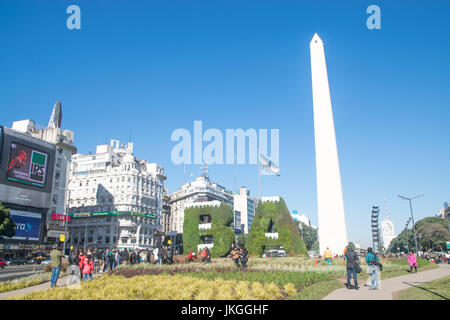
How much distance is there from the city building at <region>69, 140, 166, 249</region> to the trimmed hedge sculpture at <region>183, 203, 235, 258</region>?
5643cm

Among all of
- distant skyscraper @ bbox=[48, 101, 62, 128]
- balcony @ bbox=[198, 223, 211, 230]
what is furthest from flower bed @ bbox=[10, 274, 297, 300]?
distant skyscraper @ bbox=[48, 101, 62, 128]

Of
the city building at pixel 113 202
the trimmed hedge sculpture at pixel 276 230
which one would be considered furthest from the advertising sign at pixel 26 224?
the trimmed hedge sculpture at pixel 276 230

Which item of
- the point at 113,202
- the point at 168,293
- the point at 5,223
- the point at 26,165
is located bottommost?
the point at 168,293

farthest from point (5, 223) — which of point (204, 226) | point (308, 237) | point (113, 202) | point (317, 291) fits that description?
point (308, 237)

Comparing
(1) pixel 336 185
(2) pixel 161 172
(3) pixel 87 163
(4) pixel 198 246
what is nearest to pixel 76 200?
(3) pixel 87 163

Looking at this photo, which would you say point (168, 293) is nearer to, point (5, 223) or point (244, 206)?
point (5, 223)

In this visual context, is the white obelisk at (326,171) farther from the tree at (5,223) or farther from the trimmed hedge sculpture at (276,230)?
the tree at (5,223)

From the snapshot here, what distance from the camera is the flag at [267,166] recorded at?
44.2m

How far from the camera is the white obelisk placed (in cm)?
3606

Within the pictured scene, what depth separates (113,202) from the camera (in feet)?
330

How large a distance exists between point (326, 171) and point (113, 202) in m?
77.1
